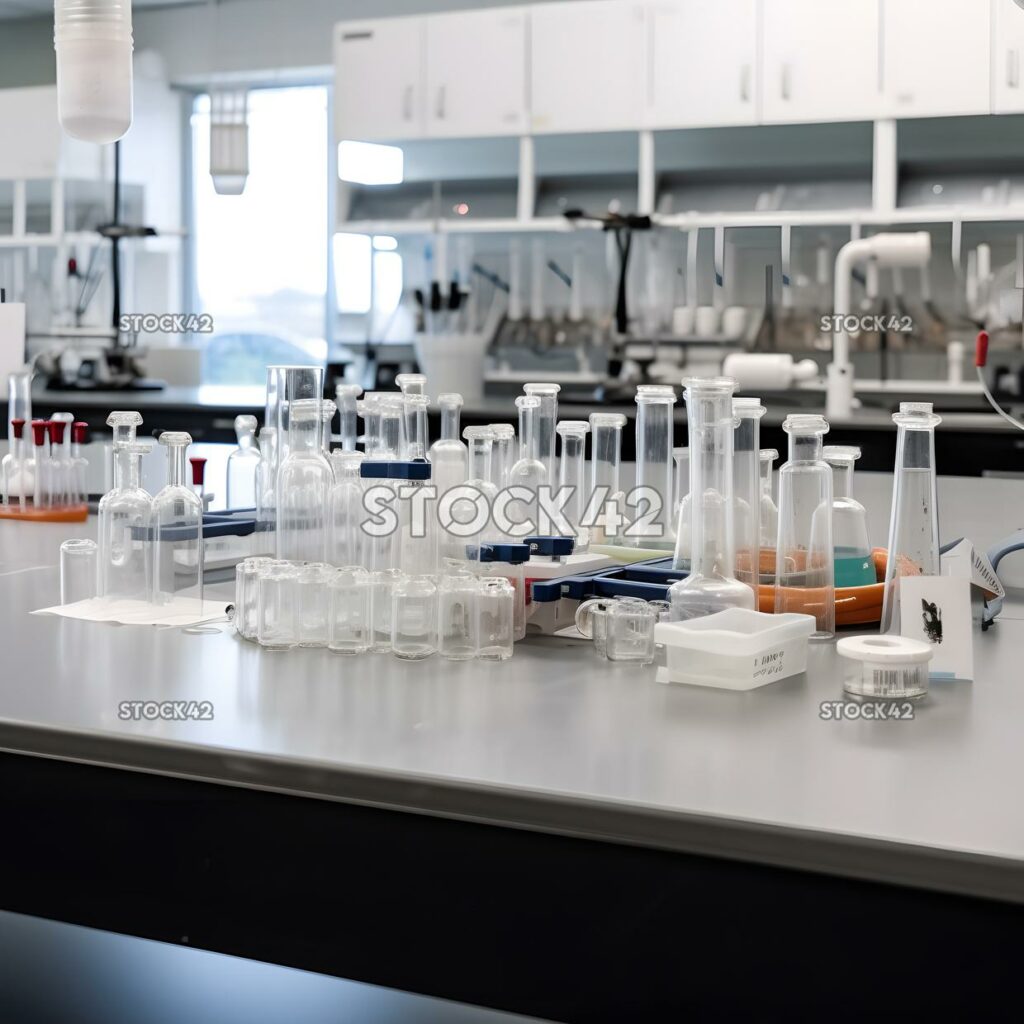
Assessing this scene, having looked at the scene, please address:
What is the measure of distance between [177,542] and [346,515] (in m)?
0.21

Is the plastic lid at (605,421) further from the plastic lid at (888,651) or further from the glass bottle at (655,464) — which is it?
the plastic lid at (888,651)

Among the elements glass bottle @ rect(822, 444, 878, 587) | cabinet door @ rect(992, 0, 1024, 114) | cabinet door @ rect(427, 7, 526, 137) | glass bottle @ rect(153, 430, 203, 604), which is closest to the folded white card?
glass bottle @ rect(822, 444, 878, 587)

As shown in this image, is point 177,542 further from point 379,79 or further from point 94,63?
point 379,79

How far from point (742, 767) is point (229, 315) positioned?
22.3 ft

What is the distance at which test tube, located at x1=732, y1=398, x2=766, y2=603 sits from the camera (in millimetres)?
1318

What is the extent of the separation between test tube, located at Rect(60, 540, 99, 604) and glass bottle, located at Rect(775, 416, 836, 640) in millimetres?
757

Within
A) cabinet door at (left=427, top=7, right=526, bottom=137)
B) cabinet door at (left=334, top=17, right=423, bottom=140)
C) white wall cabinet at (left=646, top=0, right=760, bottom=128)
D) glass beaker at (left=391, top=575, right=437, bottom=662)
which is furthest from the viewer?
cabinet door at (left=334, top=17, right=423, bottom=140)

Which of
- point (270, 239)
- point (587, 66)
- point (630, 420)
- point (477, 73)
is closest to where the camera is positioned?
point (630, 420)

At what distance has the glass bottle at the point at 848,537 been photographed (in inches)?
56.3

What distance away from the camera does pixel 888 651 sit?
1084mm

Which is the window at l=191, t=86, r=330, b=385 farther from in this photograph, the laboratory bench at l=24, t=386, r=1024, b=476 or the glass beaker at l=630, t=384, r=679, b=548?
the glass beaker at l=630, t=384, r=679, b=548

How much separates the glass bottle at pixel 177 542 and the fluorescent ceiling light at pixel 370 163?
4.68m

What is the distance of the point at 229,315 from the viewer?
7344 mm

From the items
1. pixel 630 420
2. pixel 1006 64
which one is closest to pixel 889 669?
pixel 630 420
